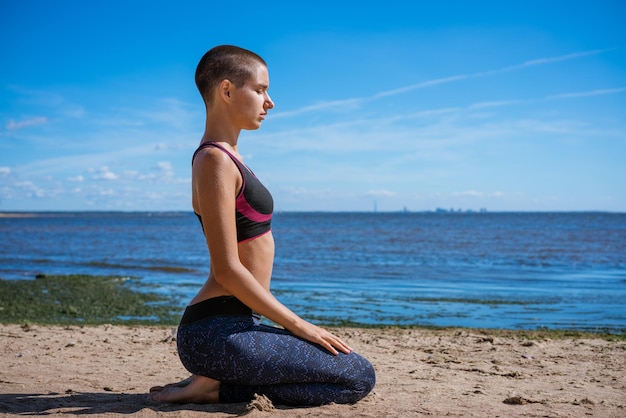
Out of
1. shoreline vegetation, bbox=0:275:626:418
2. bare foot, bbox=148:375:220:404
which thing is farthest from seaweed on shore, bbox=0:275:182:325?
bare foot, bbox=148:375:220:404

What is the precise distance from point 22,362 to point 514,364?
16.0 feet

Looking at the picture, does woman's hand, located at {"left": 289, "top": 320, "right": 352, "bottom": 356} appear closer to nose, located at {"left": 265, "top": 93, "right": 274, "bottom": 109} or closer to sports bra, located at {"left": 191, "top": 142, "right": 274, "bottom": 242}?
sports bra, located at {"left": 191, "top": 142, "right": 274, "bottom": 242}

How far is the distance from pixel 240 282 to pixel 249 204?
468 mm

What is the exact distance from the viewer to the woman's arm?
344cm

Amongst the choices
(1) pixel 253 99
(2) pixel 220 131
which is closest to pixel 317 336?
(2) pixel 220 131

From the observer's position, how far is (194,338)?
3699 millimetres

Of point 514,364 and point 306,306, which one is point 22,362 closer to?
point 514,364

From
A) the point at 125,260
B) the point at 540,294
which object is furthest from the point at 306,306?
the point at 125,260

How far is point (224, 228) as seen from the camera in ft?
11.3

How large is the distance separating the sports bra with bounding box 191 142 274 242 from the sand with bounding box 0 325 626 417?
1.07 meters

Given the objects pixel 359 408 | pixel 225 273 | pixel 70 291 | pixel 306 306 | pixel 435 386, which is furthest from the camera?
pixel 70 291

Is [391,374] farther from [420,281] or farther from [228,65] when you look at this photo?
[420,281]

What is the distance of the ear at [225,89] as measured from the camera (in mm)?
3688

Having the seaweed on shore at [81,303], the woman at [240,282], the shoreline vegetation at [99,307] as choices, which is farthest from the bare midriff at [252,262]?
the seaweed on shore at [81,303]
